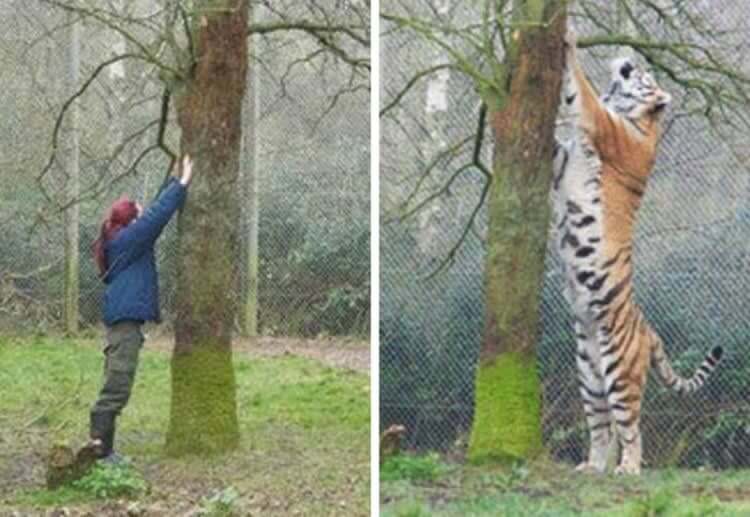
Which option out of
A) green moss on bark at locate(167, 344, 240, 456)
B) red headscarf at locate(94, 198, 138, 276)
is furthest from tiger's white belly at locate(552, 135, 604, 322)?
red headscarf at locate(94, 198, 138, 276)

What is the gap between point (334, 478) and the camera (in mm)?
6582

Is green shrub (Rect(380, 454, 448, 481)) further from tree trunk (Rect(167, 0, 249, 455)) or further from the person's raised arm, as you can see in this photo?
the person's raised arm

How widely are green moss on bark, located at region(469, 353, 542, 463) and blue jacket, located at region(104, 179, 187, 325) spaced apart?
139cm

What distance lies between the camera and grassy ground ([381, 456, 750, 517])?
20.5 ft

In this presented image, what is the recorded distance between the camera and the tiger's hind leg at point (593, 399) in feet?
21.1

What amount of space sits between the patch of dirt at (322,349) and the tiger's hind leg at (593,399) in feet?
2.88

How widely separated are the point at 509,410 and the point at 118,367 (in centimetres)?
160

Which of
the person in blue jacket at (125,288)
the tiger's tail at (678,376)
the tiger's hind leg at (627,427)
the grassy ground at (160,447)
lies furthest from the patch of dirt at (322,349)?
the tiger's tail at (678,376)

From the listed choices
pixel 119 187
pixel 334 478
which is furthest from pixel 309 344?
pixel 119 187

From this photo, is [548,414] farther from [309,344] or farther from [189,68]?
[189,68]

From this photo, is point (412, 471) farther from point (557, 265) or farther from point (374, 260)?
point (557, 265)

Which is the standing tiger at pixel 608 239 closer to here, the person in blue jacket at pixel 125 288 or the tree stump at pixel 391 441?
the tree stump at pixel 391 441

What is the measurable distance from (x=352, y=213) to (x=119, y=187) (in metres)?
0.97

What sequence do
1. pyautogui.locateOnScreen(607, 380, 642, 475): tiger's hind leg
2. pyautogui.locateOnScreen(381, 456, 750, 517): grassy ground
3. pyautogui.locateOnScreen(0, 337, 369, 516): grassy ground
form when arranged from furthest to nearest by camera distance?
1. pyautogui.locateOnScreen(0, 337, 369, 516): grassy ground
2. pyautogui.locateOnScreen(607, 380, 642, 475): tiger's hind leg
3. pyautogui.locateOnScreen(381, 456, 750, 517): grassy ground
